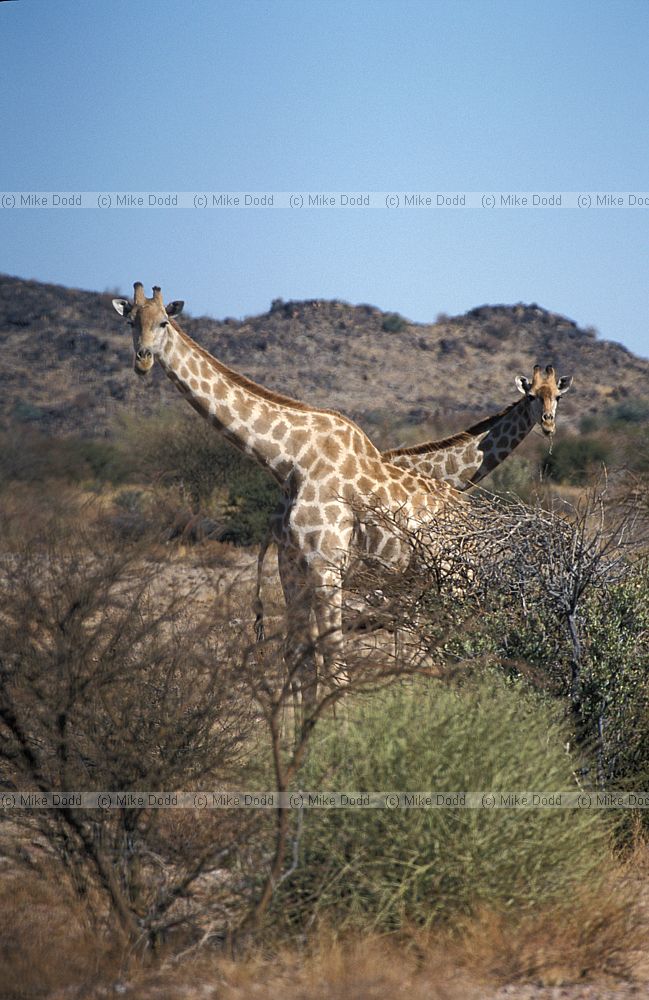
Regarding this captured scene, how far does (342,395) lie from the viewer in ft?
141

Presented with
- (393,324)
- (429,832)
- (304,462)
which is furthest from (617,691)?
(393,324)

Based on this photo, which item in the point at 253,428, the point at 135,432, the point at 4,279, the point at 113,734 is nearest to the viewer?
the point at 113,734

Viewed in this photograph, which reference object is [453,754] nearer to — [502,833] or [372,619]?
[502,833]

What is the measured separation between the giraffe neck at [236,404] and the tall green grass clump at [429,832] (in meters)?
3.29

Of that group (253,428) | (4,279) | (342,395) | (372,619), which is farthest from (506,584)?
(4,279)

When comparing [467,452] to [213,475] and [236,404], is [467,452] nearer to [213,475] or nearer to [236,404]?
[236,404]

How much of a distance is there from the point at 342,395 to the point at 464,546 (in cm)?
3725

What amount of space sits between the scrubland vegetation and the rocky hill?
31.4 meters

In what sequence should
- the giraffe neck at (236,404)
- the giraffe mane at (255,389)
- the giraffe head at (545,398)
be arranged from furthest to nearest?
the giraffe head at (545,398) → the giraffe mane at (255,389) → the giraffe neck at (236,404)

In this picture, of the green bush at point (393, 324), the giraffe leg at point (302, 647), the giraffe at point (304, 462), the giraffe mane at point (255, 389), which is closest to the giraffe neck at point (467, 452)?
the giraffe mane at point (255, 389)

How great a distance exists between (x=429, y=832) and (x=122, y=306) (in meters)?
4.89

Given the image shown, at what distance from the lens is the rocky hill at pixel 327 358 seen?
4019cm

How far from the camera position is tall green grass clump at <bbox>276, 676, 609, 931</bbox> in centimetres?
411

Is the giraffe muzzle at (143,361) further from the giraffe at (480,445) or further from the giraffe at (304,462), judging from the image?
the giraffe at (480,445)
